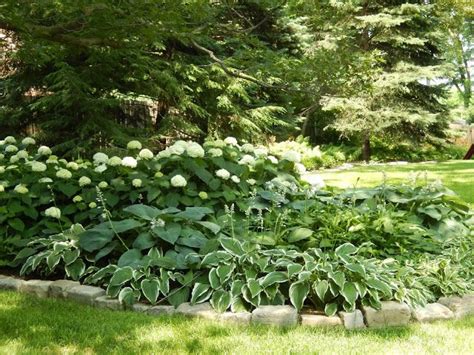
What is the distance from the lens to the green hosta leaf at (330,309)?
2.67m

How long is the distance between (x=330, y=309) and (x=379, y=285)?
0.31m

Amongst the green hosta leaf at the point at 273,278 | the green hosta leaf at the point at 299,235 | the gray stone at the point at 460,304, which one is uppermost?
the green hosta leaf at the point at 299,235

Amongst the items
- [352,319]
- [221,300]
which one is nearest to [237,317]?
[221,300]

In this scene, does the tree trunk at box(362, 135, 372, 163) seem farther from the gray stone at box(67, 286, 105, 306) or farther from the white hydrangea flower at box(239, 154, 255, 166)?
the gray stone at box(67, 286, 105, 306)

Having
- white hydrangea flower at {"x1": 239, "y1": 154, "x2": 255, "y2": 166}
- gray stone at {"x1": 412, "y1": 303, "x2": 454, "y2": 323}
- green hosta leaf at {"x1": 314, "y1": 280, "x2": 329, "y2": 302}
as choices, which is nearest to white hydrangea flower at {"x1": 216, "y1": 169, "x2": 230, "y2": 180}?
white hydrangea flower at {"x1": 239, "y1": 154, "x2": 255, "y2": 166}

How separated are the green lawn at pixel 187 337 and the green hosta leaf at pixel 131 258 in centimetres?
35

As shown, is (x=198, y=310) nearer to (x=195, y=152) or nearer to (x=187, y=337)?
(x=187, y=337)

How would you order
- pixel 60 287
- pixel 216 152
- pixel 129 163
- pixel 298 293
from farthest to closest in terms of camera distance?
1. pixel 216 152
2. pixel 129 163
3. pixel 60 287
4. pixel 298 293

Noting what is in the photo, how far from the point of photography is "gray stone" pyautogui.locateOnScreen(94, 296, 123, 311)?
2.83 m

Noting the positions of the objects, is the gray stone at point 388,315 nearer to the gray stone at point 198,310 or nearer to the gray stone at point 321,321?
the gray stone at point 321,321

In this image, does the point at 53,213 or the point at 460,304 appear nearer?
the point at 460,304

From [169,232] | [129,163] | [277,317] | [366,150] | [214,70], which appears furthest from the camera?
[366,150]

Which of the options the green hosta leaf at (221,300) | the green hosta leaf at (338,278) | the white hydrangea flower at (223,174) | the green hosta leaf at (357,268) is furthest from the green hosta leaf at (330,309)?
the white hydrangea flower at (223,174)

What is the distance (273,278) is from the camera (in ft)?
9.23
